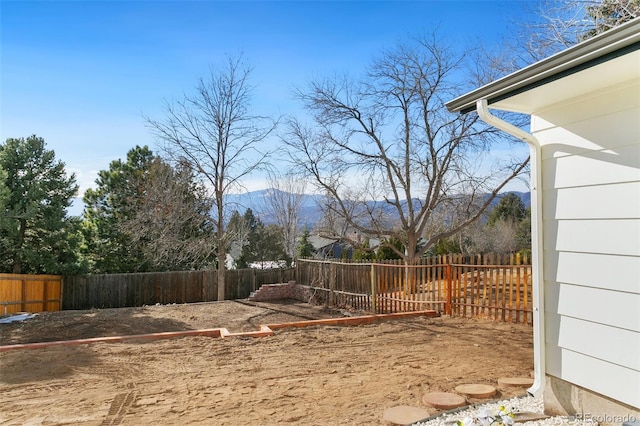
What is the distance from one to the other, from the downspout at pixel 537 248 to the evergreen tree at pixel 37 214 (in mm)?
16343

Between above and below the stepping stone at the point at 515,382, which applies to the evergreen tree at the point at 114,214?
above

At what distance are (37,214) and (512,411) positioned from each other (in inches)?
705

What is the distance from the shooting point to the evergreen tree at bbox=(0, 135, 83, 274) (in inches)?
600

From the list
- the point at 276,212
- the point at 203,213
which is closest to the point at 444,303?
the point at 203,213

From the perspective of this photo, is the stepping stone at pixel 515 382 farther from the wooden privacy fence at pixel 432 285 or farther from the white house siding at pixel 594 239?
the wooden privacy fence at pixel 432 285

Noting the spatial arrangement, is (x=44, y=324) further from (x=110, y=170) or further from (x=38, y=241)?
(x=110, y=170)

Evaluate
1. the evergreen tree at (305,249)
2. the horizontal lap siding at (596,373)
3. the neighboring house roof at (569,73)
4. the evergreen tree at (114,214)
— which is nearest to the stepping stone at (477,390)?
the horizontal lap siding at (596,373)

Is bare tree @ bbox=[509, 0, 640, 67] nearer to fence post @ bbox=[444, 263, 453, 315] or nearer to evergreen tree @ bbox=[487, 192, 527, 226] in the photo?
fence post @ bbox=[444, 263, 453, 315]

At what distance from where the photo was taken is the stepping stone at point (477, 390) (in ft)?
12.9

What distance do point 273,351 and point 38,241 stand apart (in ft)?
48.0

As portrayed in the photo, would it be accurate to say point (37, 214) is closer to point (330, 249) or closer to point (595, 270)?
point (330, 249)

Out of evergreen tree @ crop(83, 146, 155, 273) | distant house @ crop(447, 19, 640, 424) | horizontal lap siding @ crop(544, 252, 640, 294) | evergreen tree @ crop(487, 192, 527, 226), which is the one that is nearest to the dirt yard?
distant house @ crop(447, 19, 640, 424)

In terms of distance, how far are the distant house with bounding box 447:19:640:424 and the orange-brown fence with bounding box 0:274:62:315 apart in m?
14.5

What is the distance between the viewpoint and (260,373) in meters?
5.02
